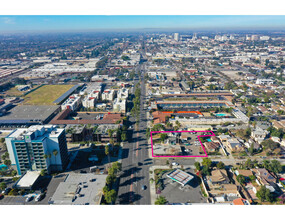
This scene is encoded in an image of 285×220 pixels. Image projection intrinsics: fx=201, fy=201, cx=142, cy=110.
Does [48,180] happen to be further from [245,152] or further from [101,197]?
[245,152]

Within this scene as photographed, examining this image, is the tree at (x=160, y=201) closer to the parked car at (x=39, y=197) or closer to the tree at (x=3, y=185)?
the parked car at (x=39, y=197)

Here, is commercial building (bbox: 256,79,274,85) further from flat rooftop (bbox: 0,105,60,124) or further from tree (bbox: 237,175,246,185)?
flat rooftop (bbox: 0,105,60,124)

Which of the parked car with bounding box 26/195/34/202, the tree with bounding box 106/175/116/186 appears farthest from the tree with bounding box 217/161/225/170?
the parked car with bounding box 26/195/34/202

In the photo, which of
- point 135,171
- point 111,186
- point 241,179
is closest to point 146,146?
point 135,171

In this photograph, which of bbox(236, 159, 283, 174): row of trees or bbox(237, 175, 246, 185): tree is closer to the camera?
bbox(237, 175, 246, 185): tree

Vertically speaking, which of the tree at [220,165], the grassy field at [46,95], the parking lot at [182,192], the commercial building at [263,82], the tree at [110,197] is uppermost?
the commercial building at [263,82]

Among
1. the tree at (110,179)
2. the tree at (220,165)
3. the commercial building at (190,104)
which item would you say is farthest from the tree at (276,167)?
the commercial building at (190,104)

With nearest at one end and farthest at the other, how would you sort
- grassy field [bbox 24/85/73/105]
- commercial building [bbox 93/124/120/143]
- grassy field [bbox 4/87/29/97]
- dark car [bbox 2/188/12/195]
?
dark car [bbox 2/188/12/195] < commercial building [bbox 93/124/120/143] < grassy field [bbox 24/85/73/105] < grassy field [bbox 4/87/29/97]
